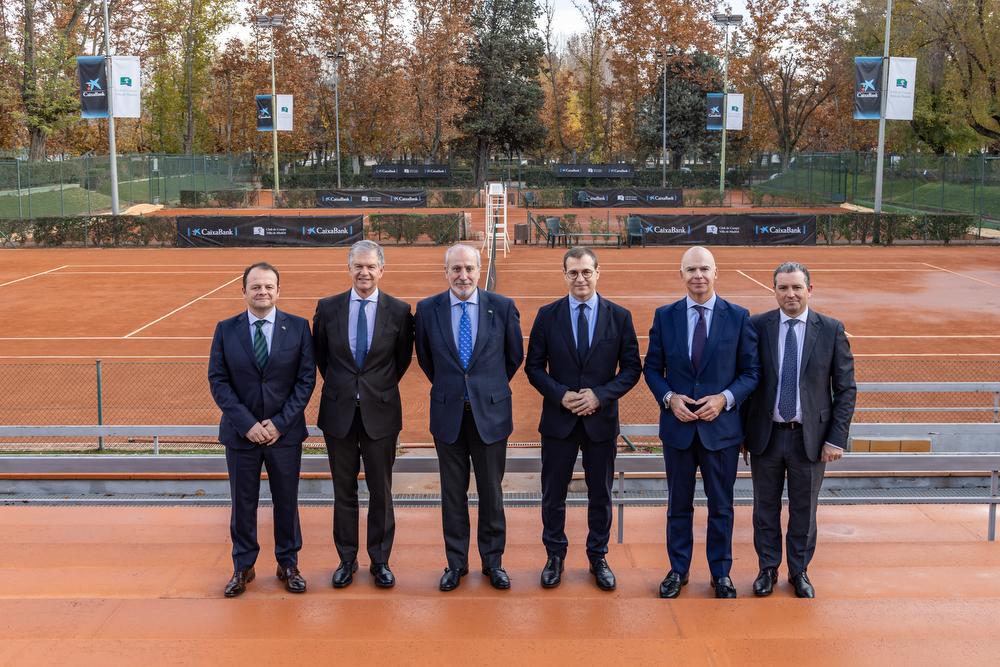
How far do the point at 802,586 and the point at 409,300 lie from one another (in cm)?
1890

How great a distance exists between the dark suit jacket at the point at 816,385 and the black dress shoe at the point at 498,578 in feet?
5.10

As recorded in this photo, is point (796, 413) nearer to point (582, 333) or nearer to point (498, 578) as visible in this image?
point (582, 333)

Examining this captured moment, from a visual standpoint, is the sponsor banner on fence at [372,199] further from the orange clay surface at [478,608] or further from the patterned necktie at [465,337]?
the patterned necktie at [465,337]

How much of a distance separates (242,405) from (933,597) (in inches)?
144

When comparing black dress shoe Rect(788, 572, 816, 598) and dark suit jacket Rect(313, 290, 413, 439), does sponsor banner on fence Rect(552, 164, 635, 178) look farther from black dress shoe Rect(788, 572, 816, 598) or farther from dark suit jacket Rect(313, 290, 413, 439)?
black dress shoe Rect(788, 572, 816, 598)

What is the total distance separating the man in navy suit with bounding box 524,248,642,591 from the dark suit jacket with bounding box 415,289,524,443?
223 millimetres

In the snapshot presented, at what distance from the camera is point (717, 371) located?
5.55 m

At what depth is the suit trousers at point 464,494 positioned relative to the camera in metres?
5.61

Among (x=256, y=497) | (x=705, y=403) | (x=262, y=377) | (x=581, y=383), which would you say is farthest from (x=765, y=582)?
(x=262, y=377)

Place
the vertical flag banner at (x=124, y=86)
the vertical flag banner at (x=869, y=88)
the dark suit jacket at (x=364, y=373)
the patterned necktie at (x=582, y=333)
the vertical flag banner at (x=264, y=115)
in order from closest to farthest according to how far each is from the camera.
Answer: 1. the dark suit jacket at (x=364, y=373)
2. the patterned necktie at (x=582, y=333)
3. the vertical flag banner at (x=124, y=86)
4. the vertical flag banner at (x=869, y=88)
5. the vertical flag banner at (x=264, y=115)

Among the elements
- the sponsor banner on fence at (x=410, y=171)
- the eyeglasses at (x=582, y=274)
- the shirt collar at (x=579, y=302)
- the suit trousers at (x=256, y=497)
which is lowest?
the suit trousers at (x=256, y=497)

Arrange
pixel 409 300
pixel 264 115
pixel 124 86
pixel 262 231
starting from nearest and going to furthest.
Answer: pixel 409 300
pixel 124 86
pixel 262 231
pixel 264 115

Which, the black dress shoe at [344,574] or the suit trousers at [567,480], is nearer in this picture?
the black dress shoe at [344,574]

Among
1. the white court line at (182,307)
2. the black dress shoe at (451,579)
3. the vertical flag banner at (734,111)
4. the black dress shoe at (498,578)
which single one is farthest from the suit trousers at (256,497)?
the vertical flag banner at (734,111)
